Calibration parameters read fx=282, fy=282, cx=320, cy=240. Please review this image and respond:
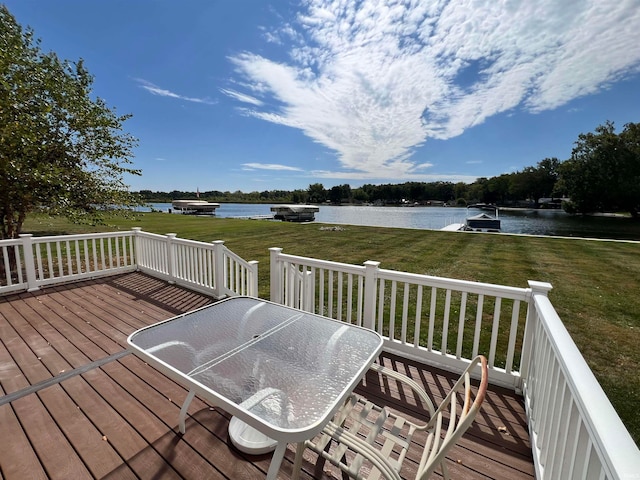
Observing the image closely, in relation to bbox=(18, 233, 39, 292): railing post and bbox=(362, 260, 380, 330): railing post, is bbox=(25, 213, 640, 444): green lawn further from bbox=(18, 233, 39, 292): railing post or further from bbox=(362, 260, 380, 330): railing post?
bbox=(18, 233, 39, 292): railing post

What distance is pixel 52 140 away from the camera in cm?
593

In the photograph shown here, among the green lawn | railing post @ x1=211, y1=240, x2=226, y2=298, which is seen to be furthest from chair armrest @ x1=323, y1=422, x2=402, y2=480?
railing post @ x1=211, y1=240, x2=226, y2=298

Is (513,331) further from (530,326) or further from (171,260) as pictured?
(171,260)

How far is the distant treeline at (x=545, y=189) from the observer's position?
28.7 meters

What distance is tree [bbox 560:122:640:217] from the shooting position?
28.2 m

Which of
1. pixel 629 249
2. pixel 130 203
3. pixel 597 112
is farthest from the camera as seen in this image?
pixel 597 112

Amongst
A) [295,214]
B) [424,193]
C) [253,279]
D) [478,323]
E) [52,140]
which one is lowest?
[295,214]

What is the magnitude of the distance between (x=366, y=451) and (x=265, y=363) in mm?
676

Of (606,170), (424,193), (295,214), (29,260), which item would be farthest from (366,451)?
(424,193)

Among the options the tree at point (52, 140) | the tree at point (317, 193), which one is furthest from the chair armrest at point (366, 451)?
the tree at point (317, 193)

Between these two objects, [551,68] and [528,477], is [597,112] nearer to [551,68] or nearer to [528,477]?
[551,68]

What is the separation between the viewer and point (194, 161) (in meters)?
36.9

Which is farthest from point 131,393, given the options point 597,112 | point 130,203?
point 597,112

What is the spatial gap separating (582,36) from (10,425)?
39.5 feet
